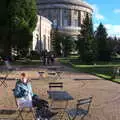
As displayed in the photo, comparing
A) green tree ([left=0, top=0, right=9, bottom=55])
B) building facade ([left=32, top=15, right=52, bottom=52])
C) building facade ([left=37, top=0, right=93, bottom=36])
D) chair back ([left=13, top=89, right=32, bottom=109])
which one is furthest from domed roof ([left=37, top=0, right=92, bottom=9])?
chair back ([left=13, top=89, right=32, bottom=109])

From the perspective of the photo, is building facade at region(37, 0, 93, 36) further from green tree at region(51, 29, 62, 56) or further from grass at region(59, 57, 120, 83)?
grass at region(59, 57, 120, 83)

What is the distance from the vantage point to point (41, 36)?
125 m

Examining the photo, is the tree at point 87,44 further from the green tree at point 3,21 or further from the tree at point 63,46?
the tree at point 63,46

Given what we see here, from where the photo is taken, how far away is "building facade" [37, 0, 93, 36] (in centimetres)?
16648

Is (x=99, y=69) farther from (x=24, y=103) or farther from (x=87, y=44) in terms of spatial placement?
(x=24, y=103)

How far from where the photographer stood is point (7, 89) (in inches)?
996

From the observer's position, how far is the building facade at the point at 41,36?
116 metres

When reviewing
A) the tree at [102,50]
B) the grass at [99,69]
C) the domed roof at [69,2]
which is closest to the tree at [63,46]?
the tree at [102,50]

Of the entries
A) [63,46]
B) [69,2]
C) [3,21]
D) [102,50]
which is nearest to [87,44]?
[102,50]

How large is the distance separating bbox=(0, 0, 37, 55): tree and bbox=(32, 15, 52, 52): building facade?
3451 cm

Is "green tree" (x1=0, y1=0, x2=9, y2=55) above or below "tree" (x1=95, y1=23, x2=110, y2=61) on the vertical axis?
above

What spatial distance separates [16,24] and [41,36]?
180 feet

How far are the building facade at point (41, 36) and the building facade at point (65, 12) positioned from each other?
75.7ft

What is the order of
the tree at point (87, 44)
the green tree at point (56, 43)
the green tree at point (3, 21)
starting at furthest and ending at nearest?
the green tree at point (56, 43) < the tree at point (87, 44) < the green tree at point (3, 21)
